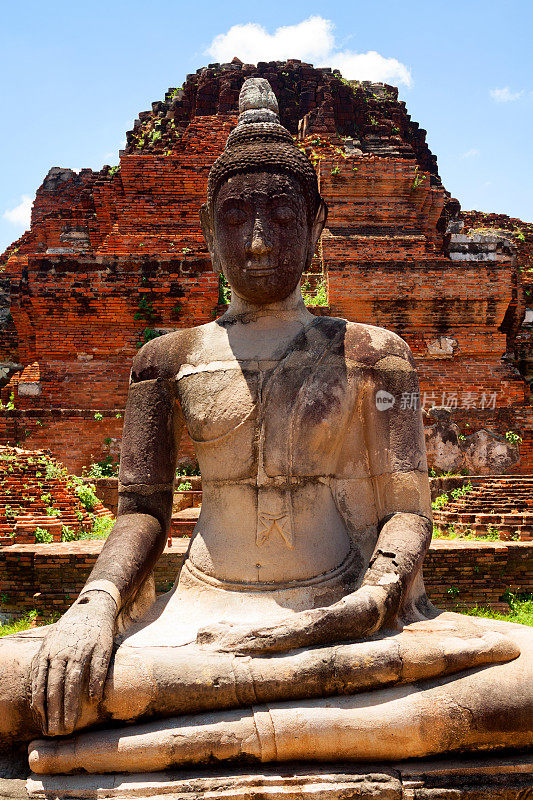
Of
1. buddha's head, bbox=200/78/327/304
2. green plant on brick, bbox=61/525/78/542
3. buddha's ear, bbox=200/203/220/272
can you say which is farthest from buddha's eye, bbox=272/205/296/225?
green plant on brick, bbox=61/525/78/542

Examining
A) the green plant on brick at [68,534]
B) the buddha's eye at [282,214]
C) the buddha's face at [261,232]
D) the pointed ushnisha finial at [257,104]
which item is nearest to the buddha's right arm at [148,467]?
the buddha's face at [261,232]

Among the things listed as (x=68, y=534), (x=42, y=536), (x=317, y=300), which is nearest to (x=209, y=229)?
(x=42, y=536)

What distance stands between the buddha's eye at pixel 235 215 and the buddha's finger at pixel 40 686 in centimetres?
186

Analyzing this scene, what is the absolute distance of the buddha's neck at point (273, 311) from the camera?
3420 mm

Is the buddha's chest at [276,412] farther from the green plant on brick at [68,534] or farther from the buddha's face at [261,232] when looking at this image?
the green plant on brick at [68,534]

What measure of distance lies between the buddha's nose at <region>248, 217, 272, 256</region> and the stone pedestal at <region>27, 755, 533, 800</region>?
1937 mm

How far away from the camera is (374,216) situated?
17078mm

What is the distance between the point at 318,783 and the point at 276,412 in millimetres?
1351

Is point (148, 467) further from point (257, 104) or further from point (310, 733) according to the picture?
point (257, 104)

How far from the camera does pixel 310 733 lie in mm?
2348

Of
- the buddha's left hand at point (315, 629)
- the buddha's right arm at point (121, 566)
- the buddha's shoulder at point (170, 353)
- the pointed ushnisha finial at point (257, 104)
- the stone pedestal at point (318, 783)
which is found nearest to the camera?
the stone pedestal at point (318, 783)

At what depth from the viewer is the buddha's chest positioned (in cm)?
305

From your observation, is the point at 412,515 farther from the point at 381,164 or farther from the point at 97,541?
the point at 381,164

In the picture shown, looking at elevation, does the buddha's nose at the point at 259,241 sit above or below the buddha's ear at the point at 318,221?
below
